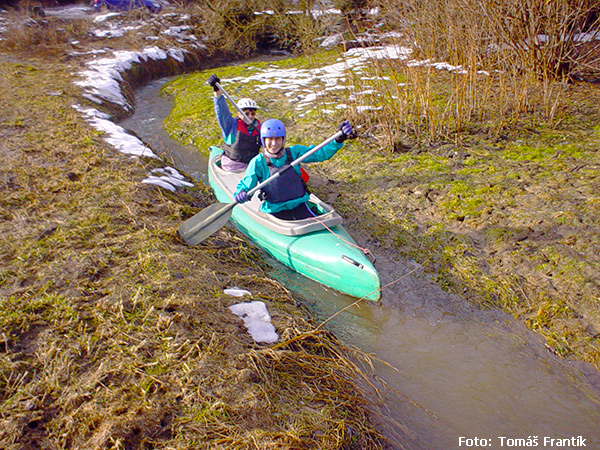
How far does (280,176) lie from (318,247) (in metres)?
0.96

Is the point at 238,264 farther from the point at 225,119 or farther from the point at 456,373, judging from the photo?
the point at 225,119

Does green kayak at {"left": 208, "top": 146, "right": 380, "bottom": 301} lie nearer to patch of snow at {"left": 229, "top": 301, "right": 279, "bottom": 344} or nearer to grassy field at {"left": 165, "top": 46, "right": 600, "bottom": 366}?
grassy field at {"left": 165, "top": 46, "right": 600, "bottom": 366}

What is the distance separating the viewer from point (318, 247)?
14.2ft

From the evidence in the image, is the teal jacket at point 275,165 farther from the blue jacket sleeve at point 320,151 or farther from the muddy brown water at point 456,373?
the muddy brown water at point 456,373

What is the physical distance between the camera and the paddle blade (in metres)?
4.23

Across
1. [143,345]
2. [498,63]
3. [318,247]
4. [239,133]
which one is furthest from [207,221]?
[498,63]

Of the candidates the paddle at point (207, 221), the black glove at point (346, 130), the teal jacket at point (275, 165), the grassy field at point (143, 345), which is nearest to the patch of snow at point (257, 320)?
the grassy field at point (143, 345)

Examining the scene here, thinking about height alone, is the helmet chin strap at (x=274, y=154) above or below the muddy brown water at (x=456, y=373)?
above

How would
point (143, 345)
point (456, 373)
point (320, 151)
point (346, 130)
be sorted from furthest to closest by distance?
point (320, 151), point (346, 130), point (456, 373), point (143, 345)

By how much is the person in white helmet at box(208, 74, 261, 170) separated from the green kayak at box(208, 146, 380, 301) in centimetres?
112

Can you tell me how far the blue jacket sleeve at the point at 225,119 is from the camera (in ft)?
19.3

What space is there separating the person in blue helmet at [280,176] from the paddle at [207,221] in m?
0.14

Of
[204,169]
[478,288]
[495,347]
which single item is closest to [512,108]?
[478,288]

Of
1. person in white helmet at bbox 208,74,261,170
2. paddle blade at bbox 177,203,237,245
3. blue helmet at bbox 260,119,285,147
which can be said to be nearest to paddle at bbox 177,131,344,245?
paddle blade at bbox 177,203,237,245
